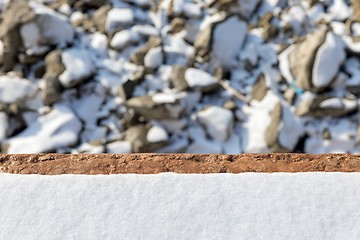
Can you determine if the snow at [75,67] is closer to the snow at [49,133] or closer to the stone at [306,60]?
the snow at [49,133]

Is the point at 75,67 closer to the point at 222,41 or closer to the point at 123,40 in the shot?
the point at 123,40

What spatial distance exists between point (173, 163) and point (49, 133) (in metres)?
1.89

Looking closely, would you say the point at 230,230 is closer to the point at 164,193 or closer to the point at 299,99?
the point at 164,193

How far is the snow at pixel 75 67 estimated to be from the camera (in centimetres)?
290

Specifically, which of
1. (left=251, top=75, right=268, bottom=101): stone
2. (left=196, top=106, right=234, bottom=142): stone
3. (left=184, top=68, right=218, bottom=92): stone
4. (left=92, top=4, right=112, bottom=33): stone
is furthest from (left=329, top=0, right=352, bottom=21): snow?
(left=92, top=4, right=112, bottom=33): stone

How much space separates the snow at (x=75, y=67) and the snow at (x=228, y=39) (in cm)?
115

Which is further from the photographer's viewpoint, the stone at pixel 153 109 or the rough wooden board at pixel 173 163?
the stone at pixel 153 109

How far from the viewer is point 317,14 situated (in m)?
3.39

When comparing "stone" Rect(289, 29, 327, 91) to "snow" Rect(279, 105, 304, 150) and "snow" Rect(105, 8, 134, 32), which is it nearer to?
"snow" Rect(279, 105, 304, 150)

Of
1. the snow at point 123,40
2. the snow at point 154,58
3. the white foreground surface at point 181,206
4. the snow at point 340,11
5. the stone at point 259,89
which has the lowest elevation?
the stone at point 259,89

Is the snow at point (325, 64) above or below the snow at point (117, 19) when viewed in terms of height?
below

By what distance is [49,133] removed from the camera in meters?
2.64

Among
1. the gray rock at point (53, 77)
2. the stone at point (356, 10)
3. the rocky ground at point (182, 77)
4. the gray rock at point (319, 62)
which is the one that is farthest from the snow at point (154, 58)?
the stone at point (356, 10)

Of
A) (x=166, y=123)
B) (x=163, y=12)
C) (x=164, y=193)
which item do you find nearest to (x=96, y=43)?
(x=163, y=12)
